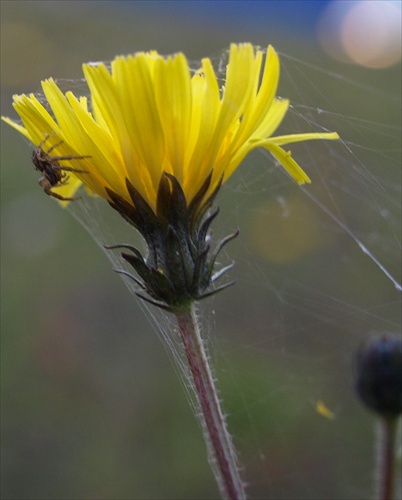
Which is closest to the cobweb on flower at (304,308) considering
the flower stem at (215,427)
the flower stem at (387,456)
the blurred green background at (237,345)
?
the blurred green background at (237,345)

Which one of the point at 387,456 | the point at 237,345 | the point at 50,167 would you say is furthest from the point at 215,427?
the point at 237,345

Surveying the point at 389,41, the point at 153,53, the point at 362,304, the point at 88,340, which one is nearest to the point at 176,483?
the point at 88,340

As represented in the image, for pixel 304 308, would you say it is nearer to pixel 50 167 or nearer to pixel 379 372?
pixel 379 372

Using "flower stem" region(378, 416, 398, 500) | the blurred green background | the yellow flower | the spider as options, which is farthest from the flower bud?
the blurred green background

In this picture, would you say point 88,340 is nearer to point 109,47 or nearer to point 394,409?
point 394,409

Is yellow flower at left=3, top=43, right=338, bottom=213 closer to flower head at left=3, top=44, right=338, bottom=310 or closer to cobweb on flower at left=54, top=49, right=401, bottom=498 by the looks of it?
flower head at left=3, top=44, right=338, bottom=310

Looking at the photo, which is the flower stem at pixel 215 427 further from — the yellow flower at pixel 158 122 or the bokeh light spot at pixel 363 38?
the bokeh light spot at pixel 363 38
